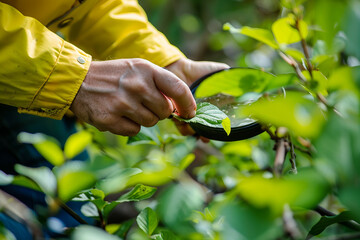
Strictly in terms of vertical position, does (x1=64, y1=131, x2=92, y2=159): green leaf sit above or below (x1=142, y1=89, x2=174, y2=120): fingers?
above

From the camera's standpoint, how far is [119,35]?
1241 mm

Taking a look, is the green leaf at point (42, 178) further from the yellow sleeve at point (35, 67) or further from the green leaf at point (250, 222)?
the yellow sleeve at point (35, 67)

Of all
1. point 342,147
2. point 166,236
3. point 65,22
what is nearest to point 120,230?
point 166,236

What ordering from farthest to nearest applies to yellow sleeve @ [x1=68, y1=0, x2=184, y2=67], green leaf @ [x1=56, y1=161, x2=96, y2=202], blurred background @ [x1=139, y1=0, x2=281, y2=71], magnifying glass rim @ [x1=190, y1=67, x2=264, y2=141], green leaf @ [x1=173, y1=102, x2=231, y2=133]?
blurred background @ [x1=139, y1=0, x2=281, y2=71] < yellow sleeve @ [x1=68, y1=0, x2=184, y2=67] < magnifying glass rim @ [x1=190, y1=67, x2=264, y2=141] < green leaf @ [x1=173, y1=102, x2=231, y2=133] < green leaf @ [x1=56, y1=161, x2=96, y2=202]

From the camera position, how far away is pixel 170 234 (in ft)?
1.85

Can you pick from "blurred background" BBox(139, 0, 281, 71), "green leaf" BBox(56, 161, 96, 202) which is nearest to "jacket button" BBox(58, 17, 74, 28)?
"green leaf" BBox(56, 161, 96, 202)

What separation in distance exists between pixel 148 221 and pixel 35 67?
Answer: 440 millimetres

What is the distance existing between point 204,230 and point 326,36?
37 centimetres

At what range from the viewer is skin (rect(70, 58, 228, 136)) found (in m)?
0.84

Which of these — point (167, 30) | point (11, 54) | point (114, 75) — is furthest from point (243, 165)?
point (167, 30)

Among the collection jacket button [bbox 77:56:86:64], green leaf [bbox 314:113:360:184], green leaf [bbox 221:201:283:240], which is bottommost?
jacket button [bbox 77:56:86:64]

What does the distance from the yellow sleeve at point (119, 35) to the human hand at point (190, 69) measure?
1.1 inches

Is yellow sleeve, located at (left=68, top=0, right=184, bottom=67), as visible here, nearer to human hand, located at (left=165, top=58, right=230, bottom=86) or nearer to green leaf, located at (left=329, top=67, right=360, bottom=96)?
human hand, located at (left=165, top=58, right=230, bottom=86)

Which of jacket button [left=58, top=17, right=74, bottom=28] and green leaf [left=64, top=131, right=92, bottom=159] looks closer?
green leaf [left=64, top=131, right=92, bottom=159]
